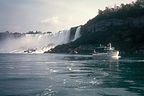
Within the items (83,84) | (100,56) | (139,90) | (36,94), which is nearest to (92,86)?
(83,84)

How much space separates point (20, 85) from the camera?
167ft

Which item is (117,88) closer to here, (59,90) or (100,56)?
(59,90)

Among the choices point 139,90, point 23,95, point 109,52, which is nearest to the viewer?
point 23,95

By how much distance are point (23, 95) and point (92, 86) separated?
1202 centimetres

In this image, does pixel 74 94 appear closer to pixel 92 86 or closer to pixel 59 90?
pixel 59 90

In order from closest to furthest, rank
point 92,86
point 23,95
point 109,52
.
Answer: point 23,95
point 92,86
point 109,52

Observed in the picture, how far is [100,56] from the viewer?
166m

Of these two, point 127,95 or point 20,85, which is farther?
point 20,85

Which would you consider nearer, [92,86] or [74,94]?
[74,94]

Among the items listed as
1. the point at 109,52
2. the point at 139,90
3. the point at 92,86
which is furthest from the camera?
the point at 109,52

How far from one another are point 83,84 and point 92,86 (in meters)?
2.88

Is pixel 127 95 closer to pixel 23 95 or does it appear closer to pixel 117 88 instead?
pixel 117 88

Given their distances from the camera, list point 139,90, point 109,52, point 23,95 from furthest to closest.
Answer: point 109,52
point 139,90
point 23,95


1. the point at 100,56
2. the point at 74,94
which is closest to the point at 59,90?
the point at 74,94
